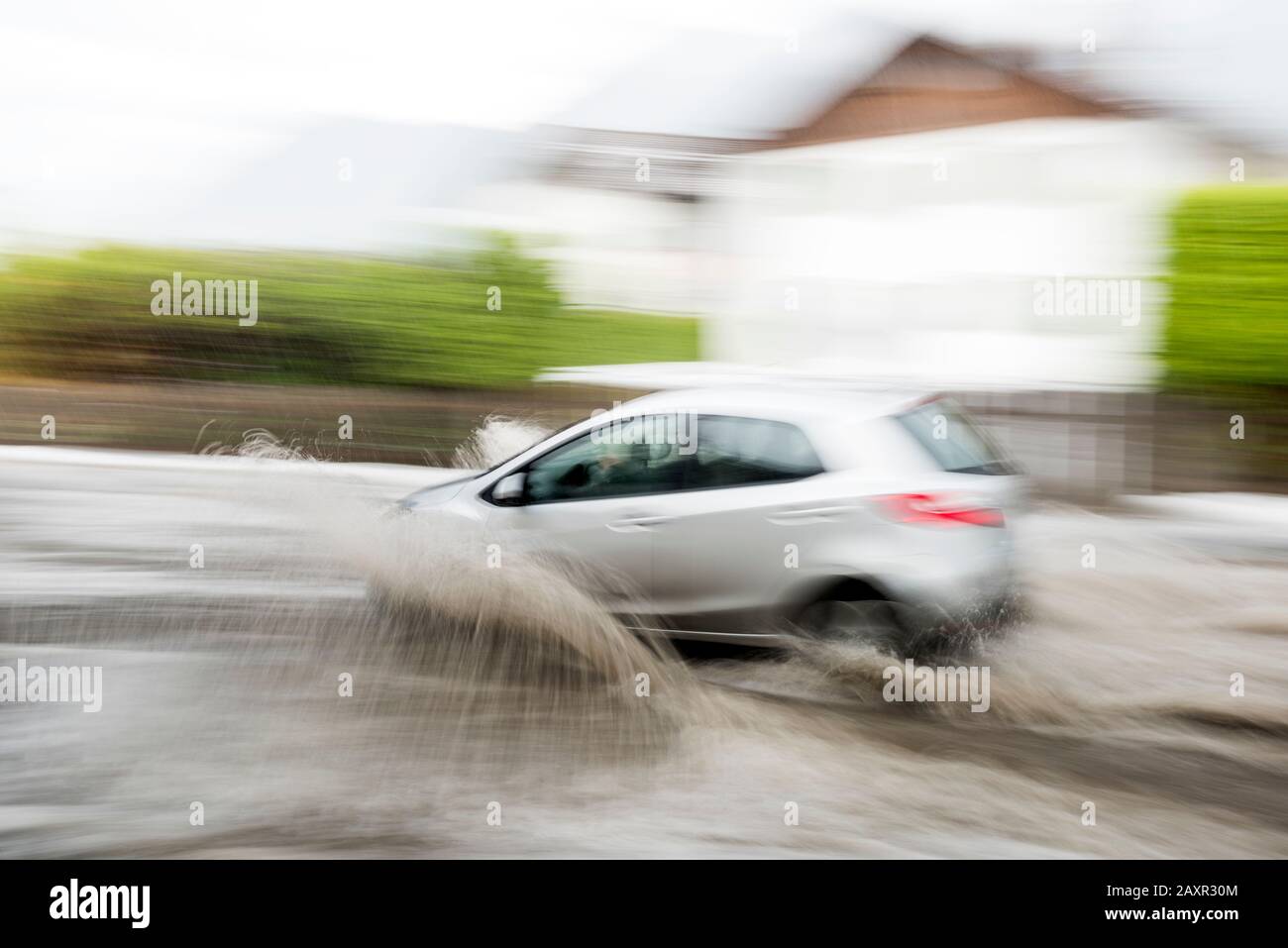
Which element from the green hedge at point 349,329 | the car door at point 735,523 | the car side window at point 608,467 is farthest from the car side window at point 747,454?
the green hedge at point 349,329

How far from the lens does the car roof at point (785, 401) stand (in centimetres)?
482

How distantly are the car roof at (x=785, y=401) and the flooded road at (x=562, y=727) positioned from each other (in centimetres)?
91

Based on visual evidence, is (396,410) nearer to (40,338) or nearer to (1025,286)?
(40,338)

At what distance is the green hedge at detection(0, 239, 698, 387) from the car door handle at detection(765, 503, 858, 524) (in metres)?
5.17

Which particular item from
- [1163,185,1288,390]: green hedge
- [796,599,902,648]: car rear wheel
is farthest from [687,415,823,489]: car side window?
[1163,185,1288,390]: green hedge

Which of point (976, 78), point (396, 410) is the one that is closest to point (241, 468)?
point (396, 410)

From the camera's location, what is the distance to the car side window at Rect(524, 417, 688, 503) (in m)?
4.93

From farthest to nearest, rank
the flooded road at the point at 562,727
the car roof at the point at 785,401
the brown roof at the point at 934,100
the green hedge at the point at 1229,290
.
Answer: the brown roof at the point at 934,100 < the green hedge at the point at 1229,290 < the car roof at the point at 785,401 < the flooded road at the point at 562,727

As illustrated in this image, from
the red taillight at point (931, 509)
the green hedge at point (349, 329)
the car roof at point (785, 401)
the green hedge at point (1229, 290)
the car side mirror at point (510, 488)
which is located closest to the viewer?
the red taillight at point (931, 509)

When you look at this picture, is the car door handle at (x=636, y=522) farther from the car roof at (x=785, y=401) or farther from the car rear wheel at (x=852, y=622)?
the car rear wheel at (x=852, y=622)

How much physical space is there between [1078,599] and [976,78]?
6.40 metres

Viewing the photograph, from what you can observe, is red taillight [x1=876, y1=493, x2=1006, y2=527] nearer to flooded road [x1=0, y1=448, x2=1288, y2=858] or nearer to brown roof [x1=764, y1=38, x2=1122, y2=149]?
flooded road [x1=0, y1=448, x2=1288, y2=858]
